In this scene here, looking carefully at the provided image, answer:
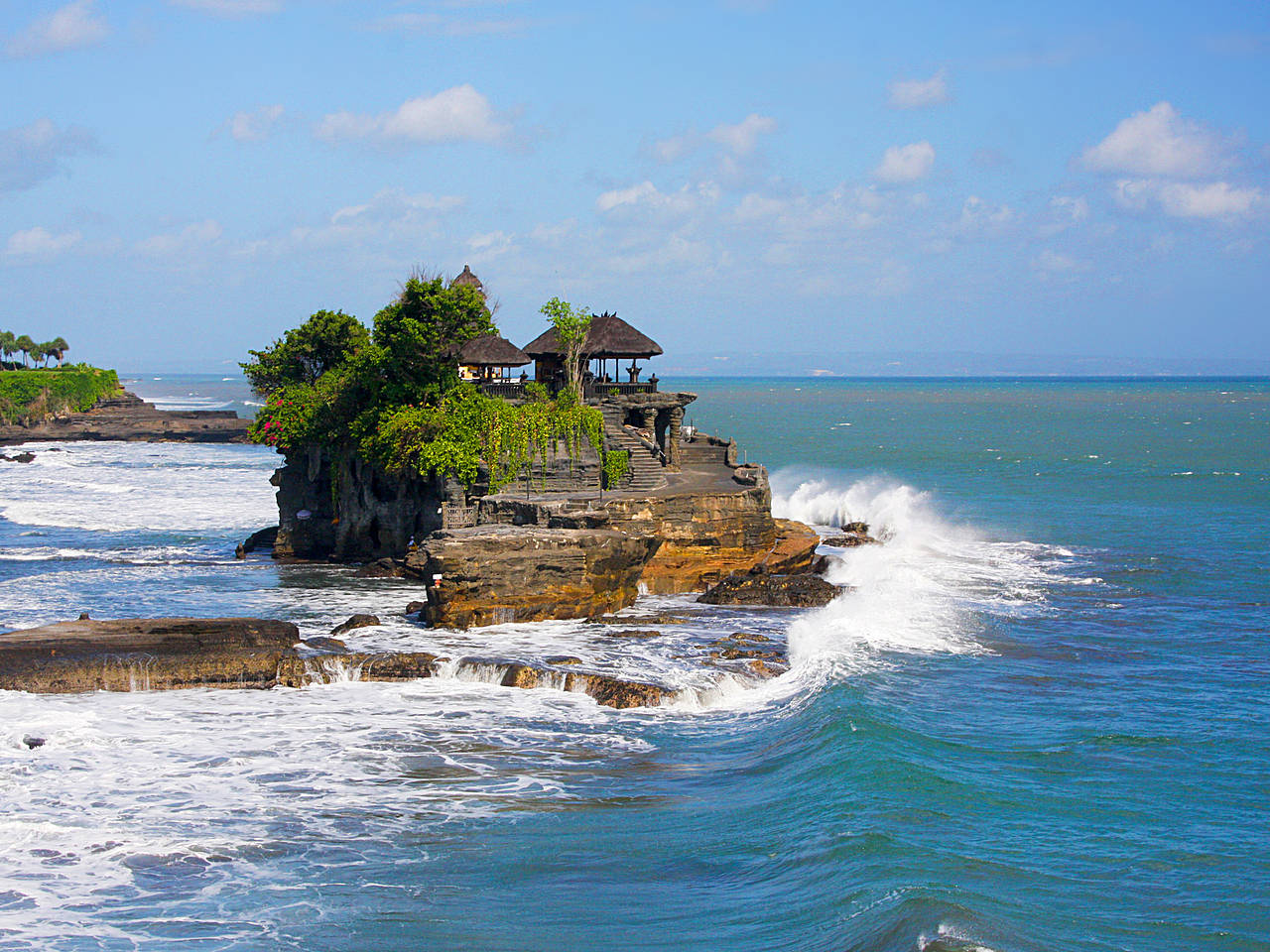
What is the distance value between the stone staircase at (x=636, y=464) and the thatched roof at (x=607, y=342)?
325cm

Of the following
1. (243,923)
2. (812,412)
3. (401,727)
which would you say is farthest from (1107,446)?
(243,923)

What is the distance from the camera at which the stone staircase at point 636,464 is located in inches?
1423

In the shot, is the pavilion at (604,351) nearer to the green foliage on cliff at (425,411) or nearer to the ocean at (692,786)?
the green foliage on cliff at (425,411)

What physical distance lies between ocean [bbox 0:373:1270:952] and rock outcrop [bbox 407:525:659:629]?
94 cm

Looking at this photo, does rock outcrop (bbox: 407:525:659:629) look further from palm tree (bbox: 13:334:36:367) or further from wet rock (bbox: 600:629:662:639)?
palm tree (bbox: 13:334:36:367)

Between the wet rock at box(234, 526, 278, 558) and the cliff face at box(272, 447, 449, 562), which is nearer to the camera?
the cliff face at box(272, 447, 449, 562)

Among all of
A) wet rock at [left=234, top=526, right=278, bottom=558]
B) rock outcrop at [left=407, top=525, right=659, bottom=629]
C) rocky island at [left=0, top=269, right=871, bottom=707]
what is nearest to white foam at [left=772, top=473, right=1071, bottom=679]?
rocky island at [left=0, top=269, right=871, bottom=707]

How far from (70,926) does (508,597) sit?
15451 millimetres

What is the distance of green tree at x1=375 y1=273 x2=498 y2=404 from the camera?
123 ft

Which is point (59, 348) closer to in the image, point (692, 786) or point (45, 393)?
point (45, 393)

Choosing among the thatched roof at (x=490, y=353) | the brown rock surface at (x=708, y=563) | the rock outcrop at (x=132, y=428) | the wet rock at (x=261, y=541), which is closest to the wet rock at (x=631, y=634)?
the brown rock surface at (x=708, y=563)

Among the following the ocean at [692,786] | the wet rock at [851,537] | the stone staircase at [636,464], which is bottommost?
the ocean at [692,786]

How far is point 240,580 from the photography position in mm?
36094

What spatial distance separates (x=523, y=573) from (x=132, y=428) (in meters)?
80.1
